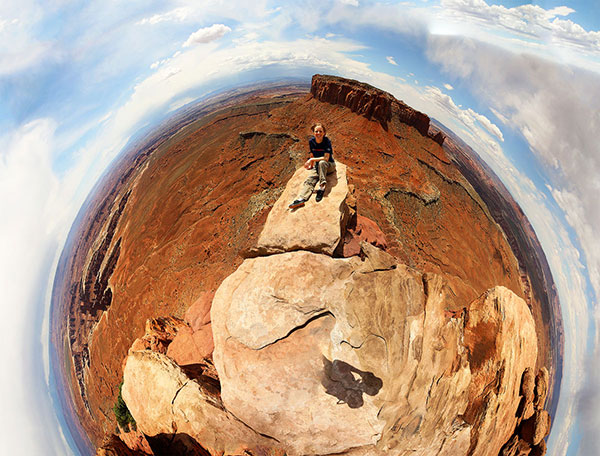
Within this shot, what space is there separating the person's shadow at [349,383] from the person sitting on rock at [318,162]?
483cm

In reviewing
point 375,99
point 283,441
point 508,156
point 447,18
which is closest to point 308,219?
point 283,441

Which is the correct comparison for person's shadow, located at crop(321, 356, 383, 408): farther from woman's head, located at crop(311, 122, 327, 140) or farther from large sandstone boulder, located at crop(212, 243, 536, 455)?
woman's head, located at crop(311, 122, 327, 140)

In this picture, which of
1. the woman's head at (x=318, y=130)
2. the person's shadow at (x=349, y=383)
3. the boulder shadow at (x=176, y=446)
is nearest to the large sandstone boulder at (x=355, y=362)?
the person's shadow at (x=349, y=383)

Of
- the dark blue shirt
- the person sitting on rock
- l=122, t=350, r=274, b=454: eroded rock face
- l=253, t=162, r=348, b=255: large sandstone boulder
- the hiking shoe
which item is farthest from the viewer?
the hiking shoe

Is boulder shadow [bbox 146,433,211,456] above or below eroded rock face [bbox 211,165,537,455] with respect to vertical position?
below

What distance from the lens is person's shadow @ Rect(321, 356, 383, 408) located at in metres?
4.96

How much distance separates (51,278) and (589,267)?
3074 centimetres

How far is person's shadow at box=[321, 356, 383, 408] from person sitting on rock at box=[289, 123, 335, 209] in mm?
4832

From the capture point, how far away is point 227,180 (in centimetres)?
1906

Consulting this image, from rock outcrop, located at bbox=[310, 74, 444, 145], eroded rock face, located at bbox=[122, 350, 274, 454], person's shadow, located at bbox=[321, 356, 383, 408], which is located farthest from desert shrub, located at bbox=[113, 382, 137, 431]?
rock outcrop, located at bbox=[310, 74, 444, 145]

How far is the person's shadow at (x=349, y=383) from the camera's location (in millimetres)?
4965

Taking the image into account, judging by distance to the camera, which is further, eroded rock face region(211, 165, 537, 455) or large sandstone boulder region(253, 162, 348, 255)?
large sandstone boulder region(253, 162, 348, 255)

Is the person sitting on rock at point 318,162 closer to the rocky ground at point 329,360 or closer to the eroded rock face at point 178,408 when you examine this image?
the rocky ground at point 329,360

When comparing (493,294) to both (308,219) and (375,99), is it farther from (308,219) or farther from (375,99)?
(375,99)
